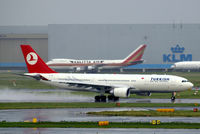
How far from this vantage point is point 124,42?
173 metres

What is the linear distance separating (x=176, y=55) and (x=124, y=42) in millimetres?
19899

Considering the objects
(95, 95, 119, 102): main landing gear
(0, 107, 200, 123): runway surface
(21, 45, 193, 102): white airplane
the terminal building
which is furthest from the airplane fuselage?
the terminal building

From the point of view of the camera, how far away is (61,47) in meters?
174

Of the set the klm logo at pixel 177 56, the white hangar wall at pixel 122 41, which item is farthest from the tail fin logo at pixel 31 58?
the klm logo at pixel 177 56

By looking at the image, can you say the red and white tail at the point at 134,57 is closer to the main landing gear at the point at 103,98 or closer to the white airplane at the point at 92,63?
the white airplane at the point at 92,63

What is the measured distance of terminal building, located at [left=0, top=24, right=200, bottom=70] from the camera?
168 metres

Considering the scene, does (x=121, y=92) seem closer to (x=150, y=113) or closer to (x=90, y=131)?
(x=150, y=113)

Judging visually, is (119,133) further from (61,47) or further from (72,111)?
(61,47)

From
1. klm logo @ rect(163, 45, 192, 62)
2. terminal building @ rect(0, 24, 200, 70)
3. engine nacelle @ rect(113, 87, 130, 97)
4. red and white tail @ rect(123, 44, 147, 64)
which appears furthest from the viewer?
terminal building @ rect(0, 24, 200, 70)

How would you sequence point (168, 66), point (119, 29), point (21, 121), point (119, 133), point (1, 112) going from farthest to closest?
point (119, 29)
point (168, 66)
point (1, 112)
point (21, 121)
point (119, 133)

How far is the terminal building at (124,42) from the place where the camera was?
168m

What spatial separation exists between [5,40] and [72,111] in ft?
486

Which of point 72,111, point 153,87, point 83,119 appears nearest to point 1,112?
point 72,111

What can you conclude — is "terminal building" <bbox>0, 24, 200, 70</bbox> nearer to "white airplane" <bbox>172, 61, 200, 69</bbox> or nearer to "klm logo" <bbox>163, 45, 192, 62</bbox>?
"klm logo" <bbox>163, 45, 192, 62</bbox>
